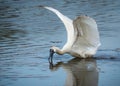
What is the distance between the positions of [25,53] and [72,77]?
2909 mm

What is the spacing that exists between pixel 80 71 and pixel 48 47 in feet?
9.32

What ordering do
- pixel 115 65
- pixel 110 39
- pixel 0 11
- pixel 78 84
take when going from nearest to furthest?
pixel 78 84, pixel 115 65, pixel 110 39, pixel 0 11

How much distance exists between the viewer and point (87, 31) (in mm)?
14602

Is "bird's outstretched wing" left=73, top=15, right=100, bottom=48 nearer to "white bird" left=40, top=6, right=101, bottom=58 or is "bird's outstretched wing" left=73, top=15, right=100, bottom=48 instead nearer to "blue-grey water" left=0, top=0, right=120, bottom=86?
"white bird" left=40, top=6, right=101, bottom=58

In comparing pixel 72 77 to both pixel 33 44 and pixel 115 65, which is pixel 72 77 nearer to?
pixel 115 65

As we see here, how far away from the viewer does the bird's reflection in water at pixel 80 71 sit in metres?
12.1

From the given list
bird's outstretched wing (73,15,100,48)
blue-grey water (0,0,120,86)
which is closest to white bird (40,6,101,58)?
bird's outstretched wing (73,15,100,48)

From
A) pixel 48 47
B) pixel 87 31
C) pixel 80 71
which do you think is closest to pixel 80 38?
pixel 87 31

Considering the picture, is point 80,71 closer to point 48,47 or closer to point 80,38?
point 80,38

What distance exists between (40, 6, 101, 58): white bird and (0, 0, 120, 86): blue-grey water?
234mm

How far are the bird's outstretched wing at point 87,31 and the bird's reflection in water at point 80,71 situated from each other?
0.51m

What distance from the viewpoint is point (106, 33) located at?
17.4m

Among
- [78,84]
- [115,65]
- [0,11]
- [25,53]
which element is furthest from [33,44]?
[0,11]

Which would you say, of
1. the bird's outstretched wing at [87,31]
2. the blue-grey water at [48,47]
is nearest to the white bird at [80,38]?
the bird's outstretched wing at [87,31]
